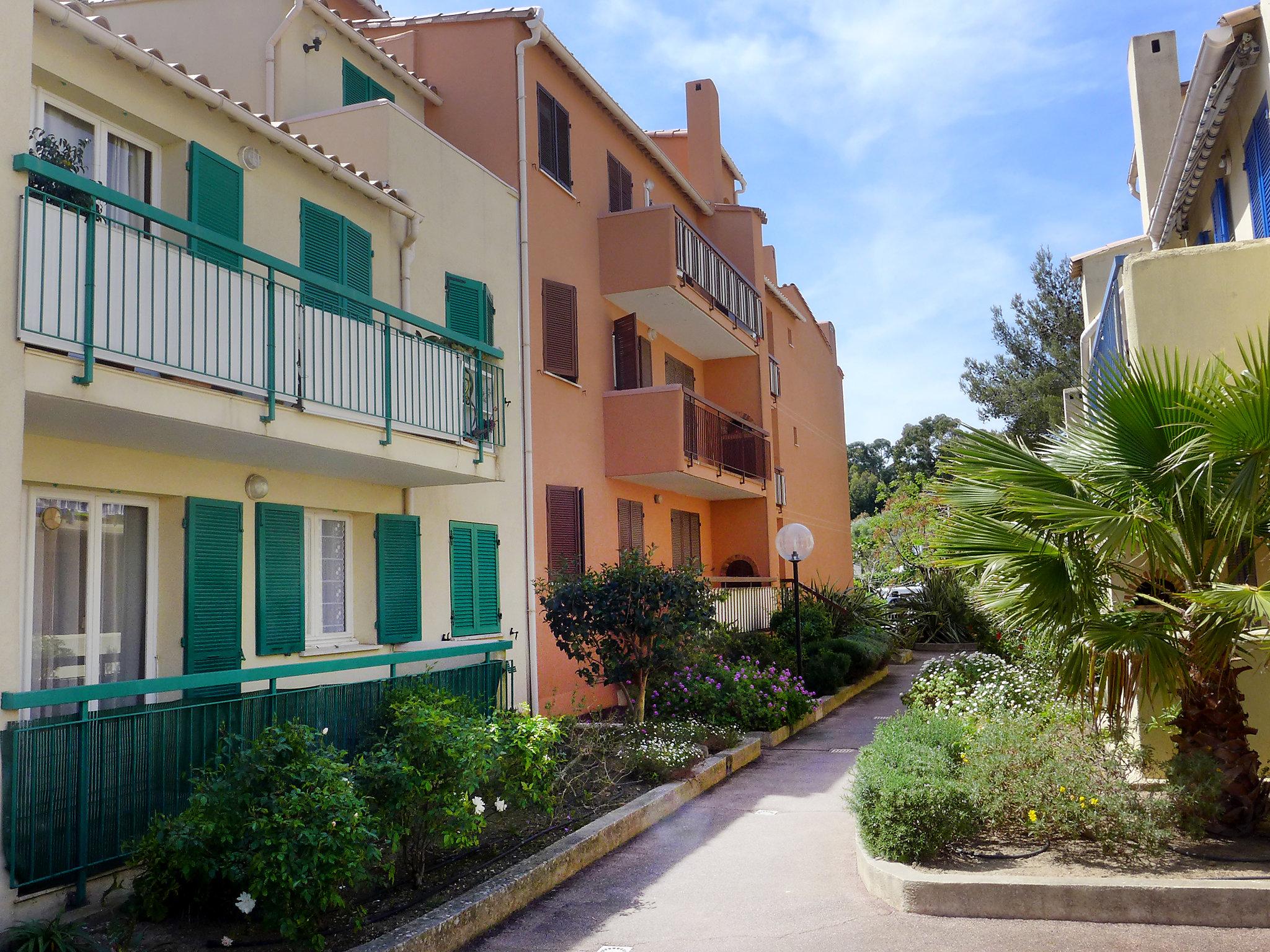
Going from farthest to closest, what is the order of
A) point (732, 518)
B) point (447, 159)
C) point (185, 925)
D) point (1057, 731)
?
point (732, 518), point (447, 159), point (1057, 731), point (185, 925)

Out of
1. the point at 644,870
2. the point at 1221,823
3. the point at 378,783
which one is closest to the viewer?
the point at 378,783

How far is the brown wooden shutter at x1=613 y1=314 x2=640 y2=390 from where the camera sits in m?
17.4

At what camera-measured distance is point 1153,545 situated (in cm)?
714

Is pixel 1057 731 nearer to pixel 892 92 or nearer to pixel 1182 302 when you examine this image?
pixel 1182 302

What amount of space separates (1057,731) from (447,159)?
916 cm

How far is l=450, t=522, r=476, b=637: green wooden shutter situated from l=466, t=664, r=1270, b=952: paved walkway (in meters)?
3.61

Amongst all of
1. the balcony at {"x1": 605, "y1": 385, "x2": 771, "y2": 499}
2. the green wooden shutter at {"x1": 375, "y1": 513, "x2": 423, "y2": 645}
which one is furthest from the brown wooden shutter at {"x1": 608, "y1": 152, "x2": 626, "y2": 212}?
the green wooden shutter at {"x1": 375, "y1": 513, "x2": 423, "y2": 645}

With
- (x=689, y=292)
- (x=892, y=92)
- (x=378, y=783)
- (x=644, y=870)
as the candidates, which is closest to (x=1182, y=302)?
(x=892, y=92)

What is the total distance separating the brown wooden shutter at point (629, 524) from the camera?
1700cm

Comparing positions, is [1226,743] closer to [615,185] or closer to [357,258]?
[357,258]

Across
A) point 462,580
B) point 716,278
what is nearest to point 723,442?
point 716,278

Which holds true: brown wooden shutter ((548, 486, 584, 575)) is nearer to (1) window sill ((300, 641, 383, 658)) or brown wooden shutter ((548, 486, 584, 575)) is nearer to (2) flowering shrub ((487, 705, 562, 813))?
(1) window sill ((300, 641, 383, 658))

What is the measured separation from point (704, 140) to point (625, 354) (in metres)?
7.91

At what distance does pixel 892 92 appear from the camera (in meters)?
9.22
